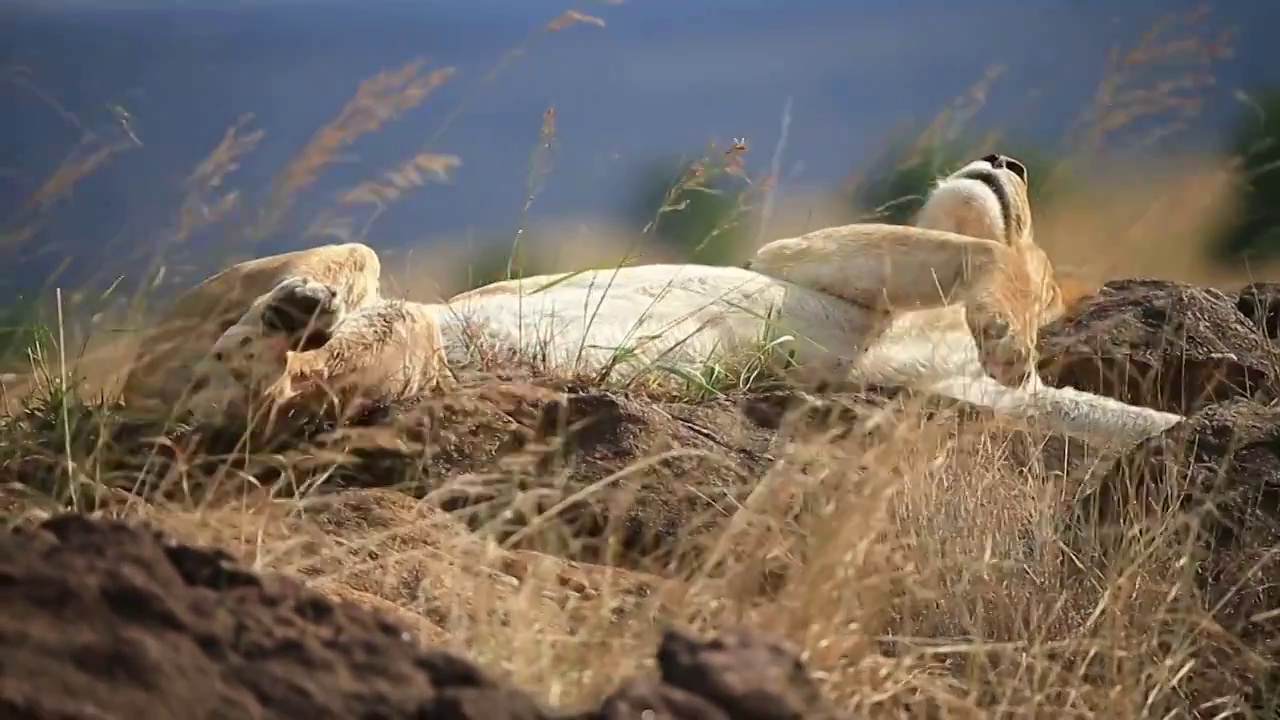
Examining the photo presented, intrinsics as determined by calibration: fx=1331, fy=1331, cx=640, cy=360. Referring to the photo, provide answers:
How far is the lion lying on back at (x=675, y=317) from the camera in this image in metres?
2.77

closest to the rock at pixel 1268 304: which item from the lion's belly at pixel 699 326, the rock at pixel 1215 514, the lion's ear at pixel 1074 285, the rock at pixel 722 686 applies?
the lion's ear at pixel 1074 285

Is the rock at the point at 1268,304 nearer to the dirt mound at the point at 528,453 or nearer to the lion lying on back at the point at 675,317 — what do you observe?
the lion lying on back at the point at 675,317

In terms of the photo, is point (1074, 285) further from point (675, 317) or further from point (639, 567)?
point (639, 567)

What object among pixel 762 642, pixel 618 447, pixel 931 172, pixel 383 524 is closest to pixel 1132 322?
pixel 931 172

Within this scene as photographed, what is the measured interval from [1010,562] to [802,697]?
97cm

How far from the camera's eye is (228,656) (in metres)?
1.08

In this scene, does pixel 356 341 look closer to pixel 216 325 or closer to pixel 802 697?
pixel 216 325

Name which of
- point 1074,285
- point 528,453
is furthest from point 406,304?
point 1074,285

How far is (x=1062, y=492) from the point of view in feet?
7.84

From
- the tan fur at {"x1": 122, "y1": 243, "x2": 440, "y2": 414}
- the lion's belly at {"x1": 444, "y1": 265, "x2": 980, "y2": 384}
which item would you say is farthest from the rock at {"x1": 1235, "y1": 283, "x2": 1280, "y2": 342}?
the tan fur at {"x1": 122, "y1": 243, "x2": 440, "y2": 414}

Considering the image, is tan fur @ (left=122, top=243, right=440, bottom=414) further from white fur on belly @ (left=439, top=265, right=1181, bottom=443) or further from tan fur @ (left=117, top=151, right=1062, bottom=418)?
white fur on belly @ (left=439, top=265, right=1181, bottom=443)

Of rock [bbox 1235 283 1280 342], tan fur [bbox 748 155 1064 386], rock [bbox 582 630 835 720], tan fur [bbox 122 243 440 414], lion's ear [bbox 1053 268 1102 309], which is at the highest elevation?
rock [bbox 582 630 835 720]

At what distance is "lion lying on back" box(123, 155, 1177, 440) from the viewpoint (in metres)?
2.77

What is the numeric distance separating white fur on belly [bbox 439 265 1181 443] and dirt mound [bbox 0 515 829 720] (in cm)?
207
